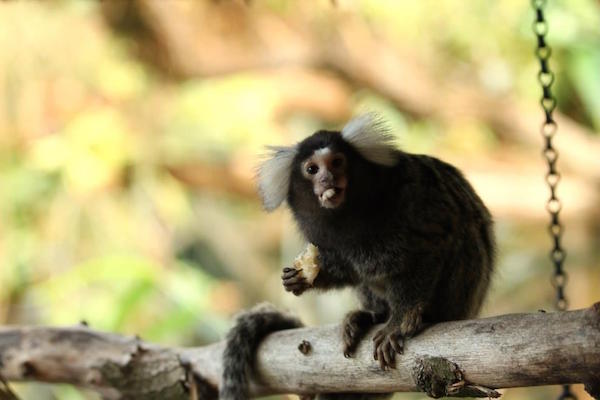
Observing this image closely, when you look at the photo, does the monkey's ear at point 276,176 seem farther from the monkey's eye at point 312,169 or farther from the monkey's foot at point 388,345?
the monkey's foot at point 388,345

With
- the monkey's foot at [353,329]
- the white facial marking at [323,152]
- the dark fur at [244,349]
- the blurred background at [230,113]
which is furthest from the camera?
the blurred background at [230,113]

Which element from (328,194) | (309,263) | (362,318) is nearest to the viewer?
(328,194)

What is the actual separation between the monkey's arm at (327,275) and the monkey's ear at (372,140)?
1.17ft

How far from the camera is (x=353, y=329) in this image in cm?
288

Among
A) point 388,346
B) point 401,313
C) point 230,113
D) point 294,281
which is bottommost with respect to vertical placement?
point 388,346

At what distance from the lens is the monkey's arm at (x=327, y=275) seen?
2.81 meters

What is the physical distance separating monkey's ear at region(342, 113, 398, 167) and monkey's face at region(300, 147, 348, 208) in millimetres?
86

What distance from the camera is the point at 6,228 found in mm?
6770

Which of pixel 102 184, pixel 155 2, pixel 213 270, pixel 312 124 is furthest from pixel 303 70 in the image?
pixel 213 270

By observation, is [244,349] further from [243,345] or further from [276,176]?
[276,176]

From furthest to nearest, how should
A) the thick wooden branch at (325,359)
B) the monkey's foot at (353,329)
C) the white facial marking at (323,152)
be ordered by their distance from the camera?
Result: the monkey's foot at (353,329) → the white facial marking at (323,152) → the thick wooden branch at (325,359)

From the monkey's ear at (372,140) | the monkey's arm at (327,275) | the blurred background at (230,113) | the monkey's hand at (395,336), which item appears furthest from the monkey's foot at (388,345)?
the blurred background at (230,113)

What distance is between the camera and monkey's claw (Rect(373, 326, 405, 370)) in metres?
2.67

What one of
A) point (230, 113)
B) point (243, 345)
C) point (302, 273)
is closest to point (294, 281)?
point (302, 273)
